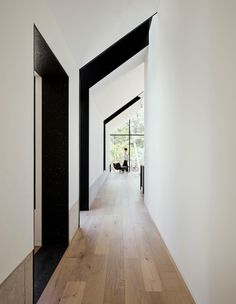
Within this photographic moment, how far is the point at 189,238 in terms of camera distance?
2352 millimetres

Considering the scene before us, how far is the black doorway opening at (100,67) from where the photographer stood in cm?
467

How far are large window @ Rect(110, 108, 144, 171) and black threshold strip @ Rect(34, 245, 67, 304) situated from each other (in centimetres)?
1426

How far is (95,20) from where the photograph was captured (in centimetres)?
315

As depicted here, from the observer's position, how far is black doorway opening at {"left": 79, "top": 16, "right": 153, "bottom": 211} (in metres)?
4.67

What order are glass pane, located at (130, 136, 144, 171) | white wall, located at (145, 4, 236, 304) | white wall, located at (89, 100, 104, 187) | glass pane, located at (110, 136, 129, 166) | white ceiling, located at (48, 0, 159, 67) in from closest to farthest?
white wall, located at (145, 4, 236, 304)
white ceiling, located at (48, 0, 159, 67)
white wall, located at (89, 100, 104, 187)
glass pane, located at (110, 136, 129, 166)
glass pane, located at (130, 136, 144, 171)

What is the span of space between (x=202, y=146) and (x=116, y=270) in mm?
1581

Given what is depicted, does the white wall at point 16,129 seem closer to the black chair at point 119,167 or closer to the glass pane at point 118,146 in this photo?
the black chair at point 119,167

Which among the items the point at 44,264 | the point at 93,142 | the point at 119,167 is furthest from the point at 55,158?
the point at 119,167

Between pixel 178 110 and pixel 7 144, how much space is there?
5.81 ft

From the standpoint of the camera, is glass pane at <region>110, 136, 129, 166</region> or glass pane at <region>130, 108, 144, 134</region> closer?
glass pane at <region>110, 136, 129, 166</region>

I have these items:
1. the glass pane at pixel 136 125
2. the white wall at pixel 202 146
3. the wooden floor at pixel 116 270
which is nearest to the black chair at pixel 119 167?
the glass pane at pixel 136 125

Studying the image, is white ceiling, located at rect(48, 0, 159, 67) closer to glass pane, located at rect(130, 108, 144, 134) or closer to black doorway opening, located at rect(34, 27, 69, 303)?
black doorway opening, located at rect(34, 27, 69, 303)

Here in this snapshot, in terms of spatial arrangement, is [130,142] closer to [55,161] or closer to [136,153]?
[136,153]

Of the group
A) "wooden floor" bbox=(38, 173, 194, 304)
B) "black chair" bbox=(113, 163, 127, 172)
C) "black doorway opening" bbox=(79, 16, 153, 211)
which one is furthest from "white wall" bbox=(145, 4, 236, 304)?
"black chair" bbox=(113, 163, 127, 172)
